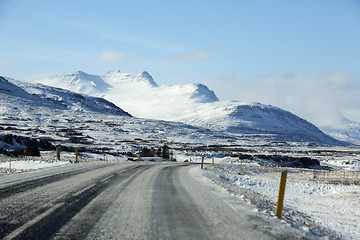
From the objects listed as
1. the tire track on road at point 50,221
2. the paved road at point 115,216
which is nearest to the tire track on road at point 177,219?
the paved road at point 115,216

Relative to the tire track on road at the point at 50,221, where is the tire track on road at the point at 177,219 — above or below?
above

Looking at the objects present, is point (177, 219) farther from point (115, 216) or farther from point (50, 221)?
point (50, 221)

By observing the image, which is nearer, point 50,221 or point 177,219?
point 50,221

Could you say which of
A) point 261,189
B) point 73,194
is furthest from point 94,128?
point 73,194

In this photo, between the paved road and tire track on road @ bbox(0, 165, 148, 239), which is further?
the paved road

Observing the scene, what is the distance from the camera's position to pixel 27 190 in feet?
31.3

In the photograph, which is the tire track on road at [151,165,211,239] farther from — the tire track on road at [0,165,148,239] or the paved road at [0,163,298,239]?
the tire track on road at [0,165,148,239]

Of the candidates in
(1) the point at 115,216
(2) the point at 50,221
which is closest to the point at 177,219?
(1) the point at 115,216

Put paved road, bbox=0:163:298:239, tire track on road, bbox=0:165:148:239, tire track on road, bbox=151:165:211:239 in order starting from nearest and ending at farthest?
tire track on road, bbox=0:165:148:239 < paved road, bbox=0:163:298:239 < tire track on road, bbox=151:165:211:239

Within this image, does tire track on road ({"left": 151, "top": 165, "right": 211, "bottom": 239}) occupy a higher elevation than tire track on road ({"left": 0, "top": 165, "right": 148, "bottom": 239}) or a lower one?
higher

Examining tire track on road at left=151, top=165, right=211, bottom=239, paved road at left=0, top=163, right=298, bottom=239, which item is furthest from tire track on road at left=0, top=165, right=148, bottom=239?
tire track on road at left=151, top=165, right=211, bottom=239

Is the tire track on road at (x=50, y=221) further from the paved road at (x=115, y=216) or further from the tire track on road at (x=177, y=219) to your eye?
the tire track on road at (x=177, y=219)

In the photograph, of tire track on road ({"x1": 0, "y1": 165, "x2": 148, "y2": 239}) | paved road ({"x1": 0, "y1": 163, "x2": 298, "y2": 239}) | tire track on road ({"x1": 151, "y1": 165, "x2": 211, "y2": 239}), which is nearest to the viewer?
tire track on road ({"x1": 0, "y1": 165, "x2": 148, "y2": 239})

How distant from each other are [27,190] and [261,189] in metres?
17.0
